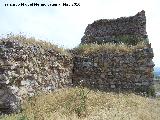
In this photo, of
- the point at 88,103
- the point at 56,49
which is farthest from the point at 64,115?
the point at 56,49

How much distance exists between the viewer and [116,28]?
23.6 meters

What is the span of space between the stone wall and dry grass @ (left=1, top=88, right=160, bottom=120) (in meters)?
0.45

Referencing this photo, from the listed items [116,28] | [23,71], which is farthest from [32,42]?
[116,28]

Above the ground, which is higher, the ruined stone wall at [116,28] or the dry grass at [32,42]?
the ruined stone wall at [116,28]

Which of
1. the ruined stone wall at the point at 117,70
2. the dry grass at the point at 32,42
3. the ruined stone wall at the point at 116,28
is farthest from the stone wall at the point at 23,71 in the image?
the ruined stone wall at the point at 116,28

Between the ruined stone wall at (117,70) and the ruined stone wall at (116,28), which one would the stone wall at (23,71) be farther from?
the ruined stone wall at (116,28)

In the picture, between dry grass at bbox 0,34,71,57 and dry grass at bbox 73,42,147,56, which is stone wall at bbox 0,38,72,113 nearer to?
dry grass at bbox 0,34,71,57

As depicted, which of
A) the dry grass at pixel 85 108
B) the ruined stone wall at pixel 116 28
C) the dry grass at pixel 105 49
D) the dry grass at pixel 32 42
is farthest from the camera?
the ruined stone wall at pixel 116 28

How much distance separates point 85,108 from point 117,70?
6.52 m

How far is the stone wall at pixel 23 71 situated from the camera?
40.7 feet

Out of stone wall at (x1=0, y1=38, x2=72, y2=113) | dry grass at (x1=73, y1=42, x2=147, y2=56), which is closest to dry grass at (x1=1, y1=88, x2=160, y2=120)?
stone wall at (x1=0, y1=38, x2=72, y2=113)

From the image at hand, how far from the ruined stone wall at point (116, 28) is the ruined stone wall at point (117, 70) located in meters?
4.99

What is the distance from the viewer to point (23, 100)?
42.0 ft

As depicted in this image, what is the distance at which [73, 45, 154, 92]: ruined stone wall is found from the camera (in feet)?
58.3
